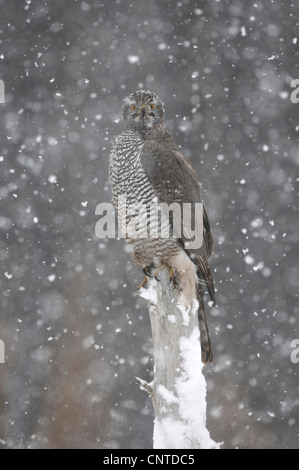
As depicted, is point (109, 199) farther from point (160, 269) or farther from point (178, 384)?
point (178, 384)

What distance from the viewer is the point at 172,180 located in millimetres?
2797

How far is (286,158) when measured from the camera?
5547mm

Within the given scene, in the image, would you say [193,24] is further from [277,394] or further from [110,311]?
[277,394]

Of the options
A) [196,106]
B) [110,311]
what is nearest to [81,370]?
[110,311]

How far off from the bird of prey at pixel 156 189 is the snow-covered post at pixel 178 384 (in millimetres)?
261

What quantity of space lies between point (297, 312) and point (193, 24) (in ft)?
8.74

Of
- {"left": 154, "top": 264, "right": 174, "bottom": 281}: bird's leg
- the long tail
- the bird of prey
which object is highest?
the bird of prey

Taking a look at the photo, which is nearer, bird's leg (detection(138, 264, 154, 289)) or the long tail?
the long tail

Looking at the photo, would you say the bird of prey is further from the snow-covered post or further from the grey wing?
the snow-covered post

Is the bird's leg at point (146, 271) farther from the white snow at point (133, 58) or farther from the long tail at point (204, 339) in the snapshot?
the white snow at point (133, 58)

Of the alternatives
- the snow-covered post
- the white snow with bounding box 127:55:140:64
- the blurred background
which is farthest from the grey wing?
the white snow with bounding box 127:55:140:64

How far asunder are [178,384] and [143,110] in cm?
123

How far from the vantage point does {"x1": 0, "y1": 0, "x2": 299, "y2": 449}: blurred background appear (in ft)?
17.2

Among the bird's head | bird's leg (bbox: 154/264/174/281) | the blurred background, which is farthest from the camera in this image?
the blurred background
